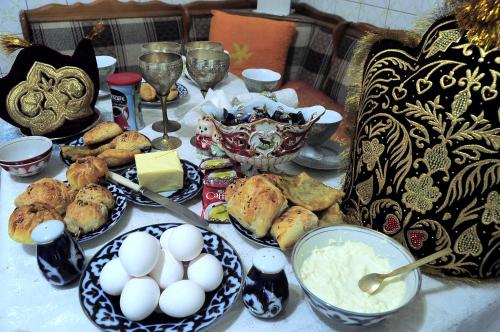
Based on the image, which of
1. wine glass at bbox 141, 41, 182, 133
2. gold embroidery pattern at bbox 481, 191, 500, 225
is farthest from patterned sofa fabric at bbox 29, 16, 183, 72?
gold embroidery pattern at bbox 481, 191, 500, 225

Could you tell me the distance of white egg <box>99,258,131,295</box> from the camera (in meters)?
0.58

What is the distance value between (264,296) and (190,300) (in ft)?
0.36

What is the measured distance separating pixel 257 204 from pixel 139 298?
25 centimetres

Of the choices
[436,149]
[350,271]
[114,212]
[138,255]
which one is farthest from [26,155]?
[436,149]

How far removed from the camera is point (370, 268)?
626 mm

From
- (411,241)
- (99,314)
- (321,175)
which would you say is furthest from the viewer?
(321,175)

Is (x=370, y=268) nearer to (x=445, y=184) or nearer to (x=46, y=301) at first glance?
(x=445, y=184)

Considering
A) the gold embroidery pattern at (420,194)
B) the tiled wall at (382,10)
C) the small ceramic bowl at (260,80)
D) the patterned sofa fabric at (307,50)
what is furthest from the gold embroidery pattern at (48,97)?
the patterned sofa fabric at (307,50)

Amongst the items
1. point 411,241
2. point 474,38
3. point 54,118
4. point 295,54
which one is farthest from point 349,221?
point 295,54

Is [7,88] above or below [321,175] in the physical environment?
above

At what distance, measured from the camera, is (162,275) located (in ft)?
1.96

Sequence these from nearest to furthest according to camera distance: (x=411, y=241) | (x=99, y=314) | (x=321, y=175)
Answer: (x=99, y=314) < (x=411, y=241) < (x=321, y=175)

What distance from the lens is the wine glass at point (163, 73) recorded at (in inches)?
36.9

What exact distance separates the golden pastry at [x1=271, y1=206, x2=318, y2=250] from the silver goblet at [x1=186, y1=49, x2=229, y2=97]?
1.69ft
